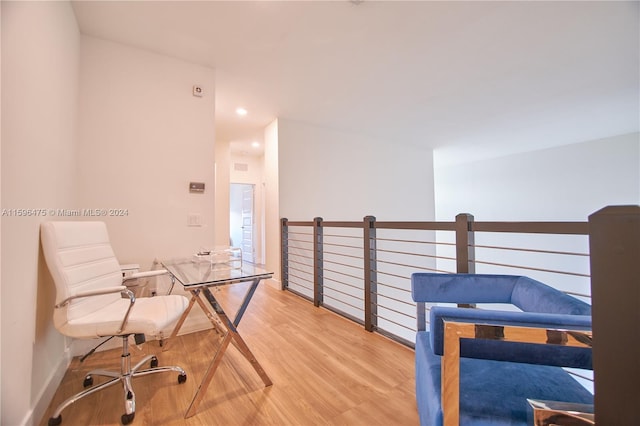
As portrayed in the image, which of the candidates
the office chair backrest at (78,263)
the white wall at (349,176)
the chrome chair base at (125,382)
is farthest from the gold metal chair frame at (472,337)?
the white wall at (349,176)

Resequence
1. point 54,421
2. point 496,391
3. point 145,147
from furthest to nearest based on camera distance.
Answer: point 145,147
point 54,421
point 496,391

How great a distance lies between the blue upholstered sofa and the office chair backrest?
179cm

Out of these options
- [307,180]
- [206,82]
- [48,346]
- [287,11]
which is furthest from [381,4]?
[48,346]

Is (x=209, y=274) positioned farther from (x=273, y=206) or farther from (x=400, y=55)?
Answer: (x=400, y=55)

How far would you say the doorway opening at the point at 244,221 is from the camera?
20.7ft

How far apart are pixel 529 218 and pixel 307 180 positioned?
17.4ft

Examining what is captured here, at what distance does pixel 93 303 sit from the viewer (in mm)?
1590

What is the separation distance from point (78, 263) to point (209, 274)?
74 centimetres

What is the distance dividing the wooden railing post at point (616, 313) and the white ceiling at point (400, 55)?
7.13ft

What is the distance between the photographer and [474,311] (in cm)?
77

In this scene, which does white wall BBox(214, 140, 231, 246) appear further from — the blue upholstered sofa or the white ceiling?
the blue upholstered sofa

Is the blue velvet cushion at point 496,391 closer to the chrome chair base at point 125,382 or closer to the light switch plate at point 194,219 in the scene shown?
the chrome chair base at point 125,382

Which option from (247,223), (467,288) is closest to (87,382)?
(467,288)

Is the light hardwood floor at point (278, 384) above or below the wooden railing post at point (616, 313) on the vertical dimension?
below
